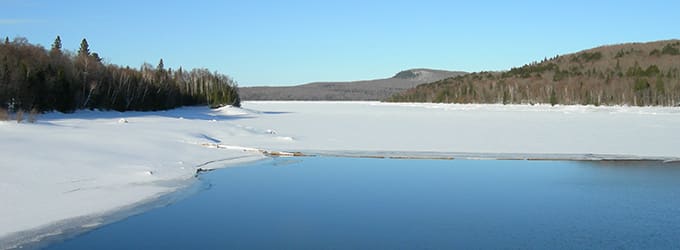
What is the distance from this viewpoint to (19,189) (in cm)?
856

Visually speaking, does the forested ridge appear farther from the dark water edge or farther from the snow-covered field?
the dark water edge

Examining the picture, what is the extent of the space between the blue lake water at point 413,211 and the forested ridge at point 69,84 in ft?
52.7

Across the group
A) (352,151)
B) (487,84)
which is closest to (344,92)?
(487,84)

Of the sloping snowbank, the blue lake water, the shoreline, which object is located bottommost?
the blue lake water

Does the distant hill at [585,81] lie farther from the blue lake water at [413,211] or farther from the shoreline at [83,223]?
the shoreline at [83,223]

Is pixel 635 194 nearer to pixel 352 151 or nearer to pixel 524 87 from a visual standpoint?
pixel 352 151

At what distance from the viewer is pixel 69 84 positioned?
29328mm

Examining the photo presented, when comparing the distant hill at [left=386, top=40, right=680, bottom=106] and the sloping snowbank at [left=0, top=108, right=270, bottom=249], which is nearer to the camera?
the sloping snowbank at [left=0, top=108, right=270, bottom=249]

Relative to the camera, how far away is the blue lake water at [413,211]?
6609mm

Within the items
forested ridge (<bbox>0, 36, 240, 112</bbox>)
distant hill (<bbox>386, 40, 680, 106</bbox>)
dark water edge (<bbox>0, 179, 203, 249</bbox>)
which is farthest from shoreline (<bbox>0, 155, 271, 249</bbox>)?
distant hill (<bbox>386, 40, 680, 106</bbox>)

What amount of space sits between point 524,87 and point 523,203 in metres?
88.4

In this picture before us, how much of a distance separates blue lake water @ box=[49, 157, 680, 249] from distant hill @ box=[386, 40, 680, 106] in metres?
64.1

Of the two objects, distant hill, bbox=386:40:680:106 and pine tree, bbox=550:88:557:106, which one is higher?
distant hill, bbox=386:40:680:106

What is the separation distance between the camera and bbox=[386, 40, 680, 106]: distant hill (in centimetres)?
7200
